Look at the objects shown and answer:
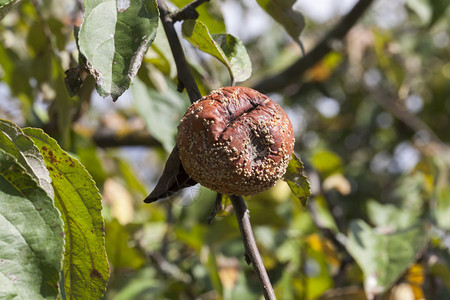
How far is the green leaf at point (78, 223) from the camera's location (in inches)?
30.0

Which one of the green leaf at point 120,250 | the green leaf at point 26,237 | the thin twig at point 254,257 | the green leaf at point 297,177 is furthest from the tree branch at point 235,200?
the green leaf at point 120,250

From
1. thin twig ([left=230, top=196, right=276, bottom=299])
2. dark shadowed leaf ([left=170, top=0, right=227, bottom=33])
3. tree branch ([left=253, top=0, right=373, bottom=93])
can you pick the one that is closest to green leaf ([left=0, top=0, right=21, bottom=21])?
thin twig ([left=230, top=196, right=276, bottom=299])

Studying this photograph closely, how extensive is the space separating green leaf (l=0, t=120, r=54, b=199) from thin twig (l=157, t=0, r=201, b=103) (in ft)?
0.77

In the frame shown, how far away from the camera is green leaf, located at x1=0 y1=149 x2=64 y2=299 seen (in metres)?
0.62

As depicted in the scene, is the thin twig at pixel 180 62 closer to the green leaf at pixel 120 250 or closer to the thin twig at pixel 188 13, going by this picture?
the thin twig at pixel 188 13

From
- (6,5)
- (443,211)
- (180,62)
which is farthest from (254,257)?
(443,211)

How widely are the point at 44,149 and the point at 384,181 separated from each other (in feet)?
7.97

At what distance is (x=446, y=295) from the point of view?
4.56ft

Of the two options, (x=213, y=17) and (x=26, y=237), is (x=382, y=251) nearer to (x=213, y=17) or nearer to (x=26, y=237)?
(x=213, y=17)

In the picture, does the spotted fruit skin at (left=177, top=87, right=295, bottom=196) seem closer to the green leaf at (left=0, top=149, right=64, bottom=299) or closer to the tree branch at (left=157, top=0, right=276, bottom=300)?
the tree branch at (left=157, top=0, right=276, bottom=300)

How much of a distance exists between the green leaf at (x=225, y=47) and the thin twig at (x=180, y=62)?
0.03m

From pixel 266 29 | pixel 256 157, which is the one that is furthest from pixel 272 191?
pixel 266 29

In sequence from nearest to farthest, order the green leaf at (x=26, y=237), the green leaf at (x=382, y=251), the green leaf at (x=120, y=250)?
the green leaf at (x=26, y=237) → the green leaf at (x=382, y=251) → the green leaf at (x=120, y=250)

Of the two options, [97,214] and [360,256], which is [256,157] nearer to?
[97,214]
